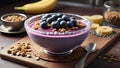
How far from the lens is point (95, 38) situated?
851mm

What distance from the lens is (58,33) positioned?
0.68m

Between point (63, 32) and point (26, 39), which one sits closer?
point (63, 32)

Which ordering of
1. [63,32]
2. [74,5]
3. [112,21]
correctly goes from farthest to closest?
[74,5] < [112,21] < [63,32]

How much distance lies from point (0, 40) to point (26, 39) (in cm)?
10

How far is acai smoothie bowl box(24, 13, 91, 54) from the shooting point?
2.24ft

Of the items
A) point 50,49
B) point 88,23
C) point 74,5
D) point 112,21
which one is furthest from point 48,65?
point 74,5

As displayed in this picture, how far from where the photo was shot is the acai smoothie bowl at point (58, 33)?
0.68 metres

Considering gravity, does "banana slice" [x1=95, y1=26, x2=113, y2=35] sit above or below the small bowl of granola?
below

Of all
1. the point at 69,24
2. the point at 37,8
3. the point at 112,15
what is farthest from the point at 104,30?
the point at 37,8

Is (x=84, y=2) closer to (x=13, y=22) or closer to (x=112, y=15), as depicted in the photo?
(x=112, y=15)

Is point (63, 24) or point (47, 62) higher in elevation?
point (63, 24)

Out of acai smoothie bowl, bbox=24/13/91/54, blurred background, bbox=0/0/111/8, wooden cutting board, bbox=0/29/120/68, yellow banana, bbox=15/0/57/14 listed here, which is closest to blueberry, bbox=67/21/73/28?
acai smoothie bowl, bbox=24/13/91/54

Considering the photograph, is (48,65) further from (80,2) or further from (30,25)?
(80,2)

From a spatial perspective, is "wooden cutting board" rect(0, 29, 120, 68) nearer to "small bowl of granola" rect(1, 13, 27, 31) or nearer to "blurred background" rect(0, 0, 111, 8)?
"small bowl of granola" rect(1, 13, 27, 31)
